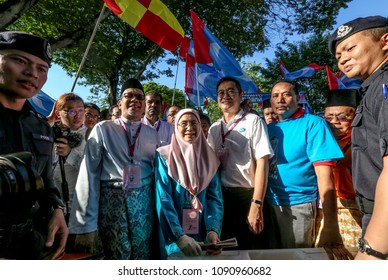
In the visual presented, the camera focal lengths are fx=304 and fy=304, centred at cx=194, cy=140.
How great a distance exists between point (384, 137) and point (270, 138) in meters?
1.51

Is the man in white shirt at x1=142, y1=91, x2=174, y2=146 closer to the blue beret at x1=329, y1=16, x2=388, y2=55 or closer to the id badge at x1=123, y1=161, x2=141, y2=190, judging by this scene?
the id badge at x1=123, y1=161, x2=141, y2=190

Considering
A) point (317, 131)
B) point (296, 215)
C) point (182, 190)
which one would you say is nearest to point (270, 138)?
point (317, 131)

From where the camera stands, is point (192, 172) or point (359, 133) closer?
point (359, 133)

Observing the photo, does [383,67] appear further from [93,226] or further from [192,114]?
[93,226]

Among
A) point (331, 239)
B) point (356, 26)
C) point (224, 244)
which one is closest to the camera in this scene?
point (356, 26)

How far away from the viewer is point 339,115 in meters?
2.57

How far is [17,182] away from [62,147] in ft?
5.24

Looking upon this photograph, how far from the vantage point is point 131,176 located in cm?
212

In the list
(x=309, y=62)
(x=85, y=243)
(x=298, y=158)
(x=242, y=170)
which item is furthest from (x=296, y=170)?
(x=309, y=62)

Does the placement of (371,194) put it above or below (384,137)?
below

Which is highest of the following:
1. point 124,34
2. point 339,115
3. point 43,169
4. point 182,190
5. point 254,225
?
point 124,34

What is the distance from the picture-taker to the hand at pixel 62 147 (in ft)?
8.40

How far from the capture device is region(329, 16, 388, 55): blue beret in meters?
1.27

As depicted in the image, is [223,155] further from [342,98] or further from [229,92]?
[342,98]
